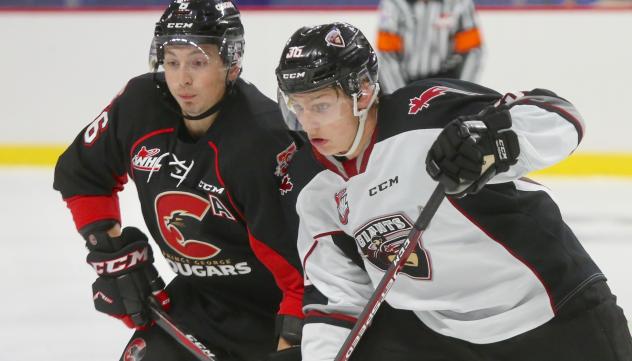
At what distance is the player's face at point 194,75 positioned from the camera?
7.97 ft

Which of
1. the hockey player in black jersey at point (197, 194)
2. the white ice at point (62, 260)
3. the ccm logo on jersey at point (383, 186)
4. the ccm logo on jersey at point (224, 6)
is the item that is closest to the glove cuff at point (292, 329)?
the hockey player in black jersey at point (197, 194)

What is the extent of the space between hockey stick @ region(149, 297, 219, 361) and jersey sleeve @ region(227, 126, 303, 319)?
291 mm

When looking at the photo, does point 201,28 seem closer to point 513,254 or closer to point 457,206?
point 457,206

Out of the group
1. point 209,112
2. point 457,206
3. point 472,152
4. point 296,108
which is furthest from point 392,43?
point 472,152

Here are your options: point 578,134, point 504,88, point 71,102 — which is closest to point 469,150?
point 578,134

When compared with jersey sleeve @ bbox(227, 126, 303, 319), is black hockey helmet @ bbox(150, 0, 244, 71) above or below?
above

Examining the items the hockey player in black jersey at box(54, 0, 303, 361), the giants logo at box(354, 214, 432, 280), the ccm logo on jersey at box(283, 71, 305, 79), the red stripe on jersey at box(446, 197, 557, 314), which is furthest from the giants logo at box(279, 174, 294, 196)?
the red stripe on jersey at box(446, 197, 557, 314)

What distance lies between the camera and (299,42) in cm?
212

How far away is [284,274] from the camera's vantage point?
8.12 ft

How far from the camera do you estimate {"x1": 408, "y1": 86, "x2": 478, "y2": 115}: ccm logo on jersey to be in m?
2.07

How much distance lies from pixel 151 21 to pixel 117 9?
237mm

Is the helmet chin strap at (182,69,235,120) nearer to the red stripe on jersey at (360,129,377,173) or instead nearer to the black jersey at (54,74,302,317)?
the black jersey at (54,74,302,317)

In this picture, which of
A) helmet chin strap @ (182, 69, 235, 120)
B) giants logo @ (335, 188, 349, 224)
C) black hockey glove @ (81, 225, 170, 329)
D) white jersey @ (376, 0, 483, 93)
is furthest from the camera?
white jersey @ (376, 0, 483, 93)

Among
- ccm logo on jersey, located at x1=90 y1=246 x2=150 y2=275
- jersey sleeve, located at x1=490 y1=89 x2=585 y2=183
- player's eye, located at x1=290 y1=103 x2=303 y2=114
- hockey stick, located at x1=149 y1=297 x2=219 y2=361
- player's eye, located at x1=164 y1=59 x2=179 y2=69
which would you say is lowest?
hockey stick, located at x1=149 y1=297 x2=219 y2=361
